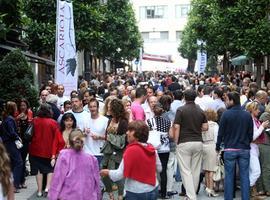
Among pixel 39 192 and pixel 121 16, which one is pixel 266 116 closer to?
pixel 39 192

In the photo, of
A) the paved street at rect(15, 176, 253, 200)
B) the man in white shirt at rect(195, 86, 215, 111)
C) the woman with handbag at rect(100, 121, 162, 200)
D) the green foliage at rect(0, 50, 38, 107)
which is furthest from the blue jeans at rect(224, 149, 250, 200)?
the green foliage at rect(0, 50, 38, 107)

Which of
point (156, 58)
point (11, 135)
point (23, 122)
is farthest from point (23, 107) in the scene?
point (156, 58)

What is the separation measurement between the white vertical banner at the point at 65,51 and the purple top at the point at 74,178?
28.7ft

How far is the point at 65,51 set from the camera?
16.2 metres

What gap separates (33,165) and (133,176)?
458 cm

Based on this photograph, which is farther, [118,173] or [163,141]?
[163,141]

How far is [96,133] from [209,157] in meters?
2.15

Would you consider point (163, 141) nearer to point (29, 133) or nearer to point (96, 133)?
point (96, 133)

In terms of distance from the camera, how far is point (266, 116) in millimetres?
10398

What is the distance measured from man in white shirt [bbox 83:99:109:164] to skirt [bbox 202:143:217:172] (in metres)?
1.91

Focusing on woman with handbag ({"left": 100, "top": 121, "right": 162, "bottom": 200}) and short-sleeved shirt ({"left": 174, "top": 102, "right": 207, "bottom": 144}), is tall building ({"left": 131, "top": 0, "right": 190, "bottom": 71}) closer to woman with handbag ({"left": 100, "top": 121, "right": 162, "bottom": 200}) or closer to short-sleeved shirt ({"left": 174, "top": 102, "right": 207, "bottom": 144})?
short-sleeved shirt ({"left": 174, "top": 102, "right": 207, "bottom": 144})

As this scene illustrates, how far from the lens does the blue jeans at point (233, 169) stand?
31.4ft

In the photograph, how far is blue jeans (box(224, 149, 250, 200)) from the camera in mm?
9562

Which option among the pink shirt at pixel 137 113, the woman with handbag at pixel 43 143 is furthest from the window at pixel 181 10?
the woman with handbag at pixel 43 143
